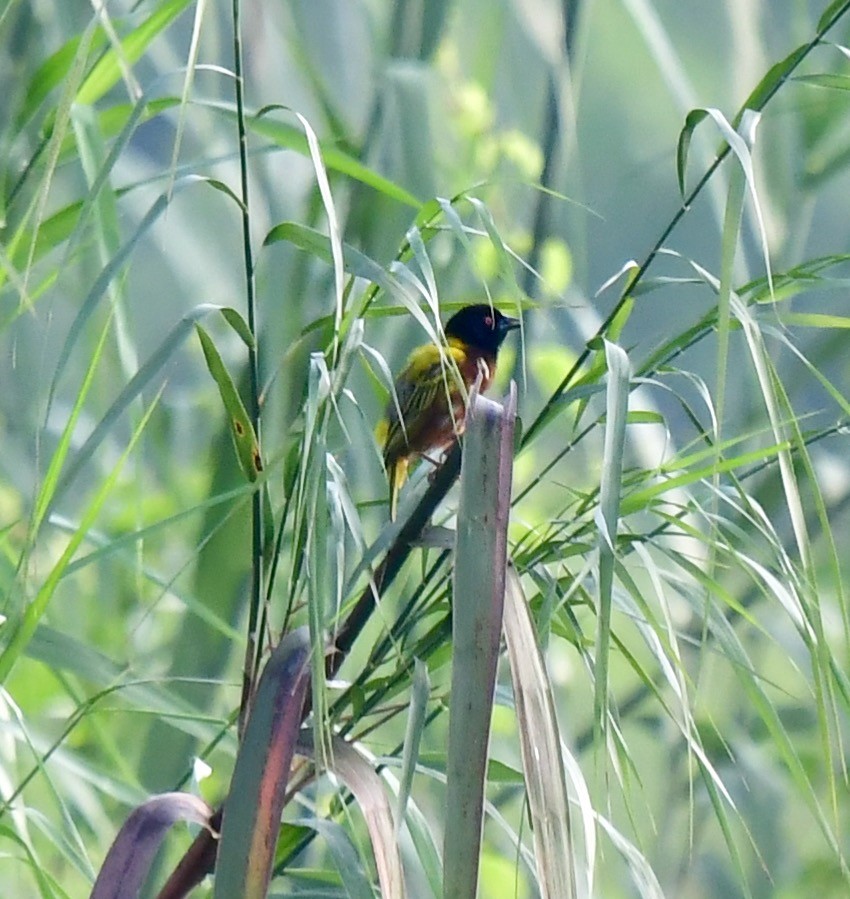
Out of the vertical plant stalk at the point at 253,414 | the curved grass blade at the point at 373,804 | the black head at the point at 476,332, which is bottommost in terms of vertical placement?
the curved grass blade at the point at 373,804

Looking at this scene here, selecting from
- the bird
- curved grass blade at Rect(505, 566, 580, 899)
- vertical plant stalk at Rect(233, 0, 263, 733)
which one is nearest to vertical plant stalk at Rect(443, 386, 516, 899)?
curved grass blade at Rect(505, 566, 580, 899)

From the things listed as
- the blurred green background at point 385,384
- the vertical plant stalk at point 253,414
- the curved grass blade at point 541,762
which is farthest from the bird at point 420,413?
the curved grass blade at point 541,762

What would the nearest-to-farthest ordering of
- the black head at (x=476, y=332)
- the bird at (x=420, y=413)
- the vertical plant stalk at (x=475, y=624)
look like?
the vertical plant stalk at (x=475, y=624), the bird at (x=420, y=413), the black head at (x=476, y=332)

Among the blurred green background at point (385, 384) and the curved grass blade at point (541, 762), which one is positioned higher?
the blurred green background at point (385, 384)

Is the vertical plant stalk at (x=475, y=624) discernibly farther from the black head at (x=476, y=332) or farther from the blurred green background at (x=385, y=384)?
the black head at (x=476, y=332)

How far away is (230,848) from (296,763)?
111 mm

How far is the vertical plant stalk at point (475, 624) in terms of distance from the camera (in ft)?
1.04

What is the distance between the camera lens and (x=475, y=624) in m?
0.33

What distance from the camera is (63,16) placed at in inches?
31.9

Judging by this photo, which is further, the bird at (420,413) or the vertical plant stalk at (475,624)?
the bird at (420,413)

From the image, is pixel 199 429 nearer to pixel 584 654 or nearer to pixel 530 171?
pixel 530 171

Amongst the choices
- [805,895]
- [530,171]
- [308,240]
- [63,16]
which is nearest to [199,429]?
[530,171]

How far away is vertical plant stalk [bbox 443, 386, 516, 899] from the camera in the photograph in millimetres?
316

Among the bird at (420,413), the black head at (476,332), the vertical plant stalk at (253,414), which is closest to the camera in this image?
the vertical plant stalk at (253,414)
